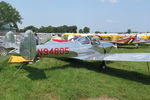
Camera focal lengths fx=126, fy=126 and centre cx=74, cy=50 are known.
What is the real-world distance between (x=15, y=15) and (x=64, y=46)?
77.9 meters

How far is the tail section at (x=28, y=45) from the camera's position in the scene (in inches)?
149

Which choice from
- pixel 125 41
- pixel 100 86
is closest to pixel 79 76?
pixel 100 86

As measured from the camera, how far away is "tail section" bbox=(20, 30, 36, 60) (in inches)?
149

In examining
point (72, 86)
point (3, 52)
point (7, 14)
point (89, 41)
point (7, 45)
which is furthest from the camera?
point (7, 14)

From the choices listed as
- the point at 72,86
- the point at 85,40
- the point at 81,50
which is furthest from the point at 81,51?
the point at 72,86

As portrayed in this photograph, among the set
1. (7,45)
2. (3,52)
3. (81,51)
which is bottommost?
(3,52)

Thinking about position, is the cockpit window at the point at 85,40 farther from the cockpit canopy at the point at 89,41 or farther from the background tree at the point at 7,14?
the background tree at the point at 7,14

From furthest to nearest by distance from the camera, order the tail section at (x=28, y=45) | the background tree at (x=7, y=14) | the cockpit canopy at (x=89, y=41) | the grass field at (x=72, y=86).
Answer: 1. the background tree at (x=7, y=14)
2. the cockpit canopy at (x=89, y=41)
3. the tail section at (x=28, y=45)
4. the grass field at (x=72, y=86)

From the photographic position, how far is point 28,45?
3.90m

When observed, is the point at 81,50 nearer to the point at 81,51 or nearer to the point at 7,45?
the point at 81,51

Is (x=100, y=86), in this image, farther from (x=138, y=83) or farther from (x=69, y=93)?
(x=138, y=83)

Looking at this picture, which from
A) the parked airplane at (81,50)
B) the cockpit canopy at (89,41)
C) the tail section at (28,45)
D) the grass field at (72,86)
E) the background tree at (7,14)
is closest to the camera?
the grass field at (72,86)

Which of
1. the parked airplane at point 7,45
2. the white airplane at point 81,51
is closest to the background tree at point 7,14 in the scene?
the parked airplane at point 7,45

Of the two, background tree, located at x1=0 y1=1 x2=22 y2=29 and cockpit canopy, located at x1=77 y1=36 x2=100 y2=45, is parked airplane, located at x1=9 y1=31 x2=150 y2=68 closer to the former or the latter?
cockpit canopy, located at x1=77 y1=36 x2=100 y2=45
